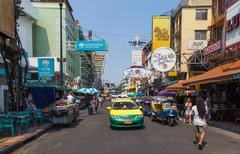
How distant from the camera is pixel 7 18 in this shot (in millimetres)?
17078

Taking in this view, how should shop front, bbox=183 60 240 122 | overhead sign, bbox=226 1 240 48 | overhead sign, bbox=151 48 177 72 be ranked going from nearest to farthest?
shop front, bbox=183 60 240 122
overhead sign, bbox=226 1 240 48
overhead sign, bbox=151 48 177 72

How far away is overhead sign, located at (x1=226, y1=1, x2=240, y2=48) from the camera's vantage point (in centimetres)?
2552

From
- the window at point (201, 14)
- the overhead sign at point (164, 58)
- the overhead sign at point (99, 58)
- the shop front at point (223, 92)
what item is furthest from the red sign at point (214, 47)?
the overhead sign at point (99, 58)

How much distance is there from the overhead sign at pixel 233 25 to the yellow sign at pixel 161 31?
2125 cm

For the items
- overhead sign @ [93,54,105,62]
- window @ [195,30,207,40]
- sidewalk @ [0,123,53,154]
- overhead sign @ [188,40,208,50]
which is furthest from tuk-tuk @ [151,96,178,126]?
overhead sign @ [93,54,105,62]

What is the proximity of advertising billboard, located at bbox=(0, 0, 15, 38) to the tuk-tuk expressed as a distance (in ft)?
32.8

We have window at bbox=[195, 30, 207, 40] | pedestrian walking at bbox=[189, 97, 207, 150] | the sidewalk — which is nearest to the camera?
the sidewalk

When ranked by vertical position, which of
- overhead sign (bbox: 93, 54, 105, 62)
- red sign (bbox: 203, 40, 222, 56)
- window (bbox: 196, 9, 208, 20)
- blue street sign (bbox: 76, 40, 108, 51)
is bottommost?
red sign (bbox: 203, 40, 222, 56)

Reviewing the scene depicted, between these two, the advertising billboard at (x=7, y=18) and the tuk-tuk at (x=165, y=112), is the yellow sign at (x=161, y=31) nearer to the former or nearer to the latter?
the tuk-tuk at (x=165, y=112)

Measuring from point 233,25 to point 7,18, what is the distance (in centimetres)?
1539

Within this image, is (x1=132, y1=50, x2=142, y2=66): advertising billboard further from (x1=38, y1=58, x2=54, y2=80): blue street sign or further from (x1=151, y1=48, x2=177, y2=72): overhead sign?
(x1=38, y1=58, x2=54, y2=80): blue street sign

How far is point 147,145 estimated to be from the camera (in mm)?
13727

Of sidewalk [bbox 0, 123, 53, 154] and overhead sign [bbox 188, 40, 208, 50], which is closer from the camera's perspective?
sidewalk [bbox 0, 123, 53, 154]

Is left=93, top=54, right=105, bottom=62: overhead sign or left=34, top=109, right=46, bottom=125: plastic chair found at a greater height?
left=93, top=54, right=105, bottom=62: overhead sign
